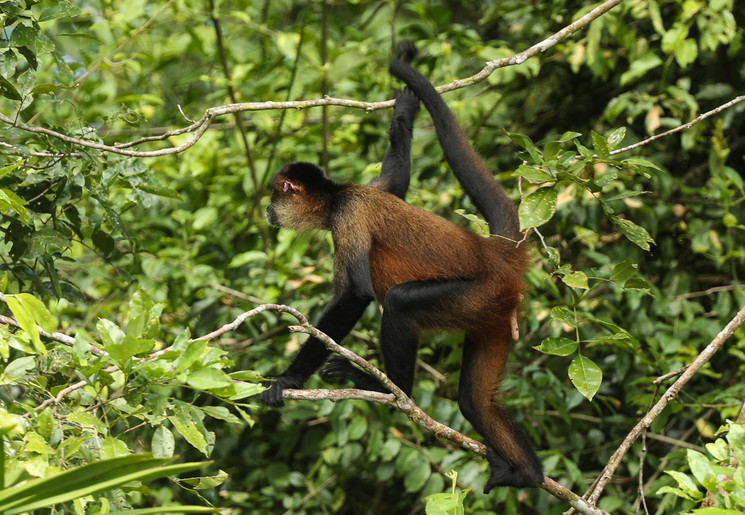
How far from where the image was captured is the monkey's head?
16.3 ft

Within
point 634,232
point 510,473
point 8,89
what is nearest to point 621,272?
point 634,232

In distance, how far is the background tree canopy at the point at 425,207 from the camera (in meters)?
3.99

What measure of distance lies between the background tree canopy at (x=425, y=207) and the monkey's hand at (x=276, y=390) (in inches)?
9.7

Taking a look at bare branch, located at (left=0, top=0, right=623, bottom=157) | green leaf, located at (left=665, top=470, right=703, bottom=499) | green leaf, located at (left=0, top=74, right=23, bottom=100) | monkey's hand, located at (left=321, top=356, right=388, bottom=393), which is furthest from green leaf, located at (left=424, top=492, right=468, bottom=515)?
green leaf, located at (left=0, top=74, right=23, bottom=100)

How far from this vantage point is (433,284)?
4.30m

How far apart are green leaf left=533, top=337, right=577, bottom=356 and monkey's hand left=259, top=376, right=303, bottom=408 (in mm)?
1390

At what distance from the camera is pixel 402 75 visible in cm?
465

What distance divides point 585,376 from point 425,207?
117 inches

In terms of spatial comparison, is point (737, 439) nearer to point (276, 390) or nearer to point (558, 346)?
point (558, 346)

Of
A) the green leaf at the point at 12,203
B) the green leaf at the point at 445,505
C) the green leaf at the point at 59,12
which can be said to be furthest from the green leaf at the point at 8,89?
the green leaf at the point at 445,505

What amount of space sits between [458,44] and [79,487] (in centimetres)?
570

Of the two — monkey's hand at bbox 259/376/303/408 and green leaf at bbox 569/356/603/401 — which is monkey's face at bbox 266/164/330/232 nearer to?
monkey's hand at bbox 259/376/303/408

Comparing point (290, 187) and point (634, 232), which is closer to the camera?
point (634, 232)

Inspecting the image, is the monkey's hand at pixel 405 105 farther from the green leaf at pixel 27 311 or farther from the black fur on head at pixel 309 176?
the green leaf at pixel 27 311
